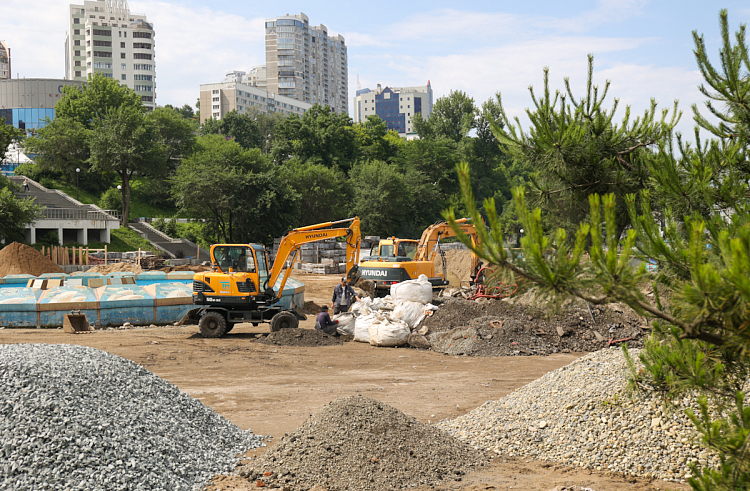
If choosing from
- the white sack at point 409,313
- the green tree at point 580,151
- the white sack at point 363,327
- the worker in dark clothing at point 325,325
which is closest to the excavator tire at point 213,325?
the worker in dark clothing at point 325,325

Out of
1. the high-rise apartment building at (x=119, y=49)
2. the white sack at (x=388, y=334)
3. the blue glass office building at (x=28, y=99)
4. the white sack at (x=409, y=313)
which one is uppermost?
the high-rise apartment building at (x=119, y=49)

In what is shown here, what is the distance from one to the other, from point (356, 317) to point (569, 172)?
1110 centimetres

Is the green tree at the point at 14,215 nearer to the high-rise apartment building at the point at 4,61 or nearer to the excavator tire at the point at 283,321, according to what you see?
the excavator tire at the point at 283,321

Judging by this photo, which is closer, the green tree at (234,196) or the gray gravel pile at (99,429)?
the gray gravel pile at (99,429)

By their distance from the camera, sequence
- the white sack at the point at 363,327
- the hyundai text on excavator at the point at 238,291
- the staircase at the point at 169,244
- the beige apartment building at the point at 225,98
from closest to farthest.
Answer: the white sack at the point at 363,327 → the hyundai text on excavator at the point at 238,291 → the staircase at the point at 169,244 → the beige apartment building at the point at 225,98

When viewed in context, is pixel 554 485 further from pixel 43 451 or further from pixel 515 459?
pixel 43 451

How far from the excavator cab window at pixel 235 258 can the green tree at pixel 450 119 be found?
60613 millimetres

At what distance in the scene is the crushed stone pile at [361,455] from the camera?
5.70 meters

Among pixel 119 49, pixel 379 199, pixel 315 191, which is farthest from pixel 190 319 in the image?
pixel 119 49

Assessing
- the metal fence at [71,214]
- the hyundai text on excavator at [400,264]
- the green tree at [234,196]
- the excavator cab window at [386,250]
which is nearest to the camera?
the hyundai text on excavator at [400,264]

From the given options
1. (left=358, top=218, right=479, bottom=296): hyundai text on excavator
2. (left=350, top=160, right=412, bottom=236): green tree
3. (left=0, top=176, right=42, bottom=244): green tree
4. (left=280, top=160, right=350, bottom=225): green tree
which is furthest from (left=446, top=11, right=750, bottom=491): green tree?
(left=350, top=160, right=412, bottom=236): green tree

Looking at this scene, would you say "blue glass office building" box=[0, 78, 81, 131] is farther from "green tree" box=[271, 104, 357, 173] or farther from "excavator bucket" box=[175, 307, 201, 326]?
"excavator bucket" box=[175, 307, 201, 326]

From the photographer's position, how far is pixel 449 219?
2812 millimetres

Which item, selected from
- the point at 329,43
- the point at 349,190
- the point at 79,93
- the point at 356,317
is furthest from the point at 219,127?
the point at 329,43
